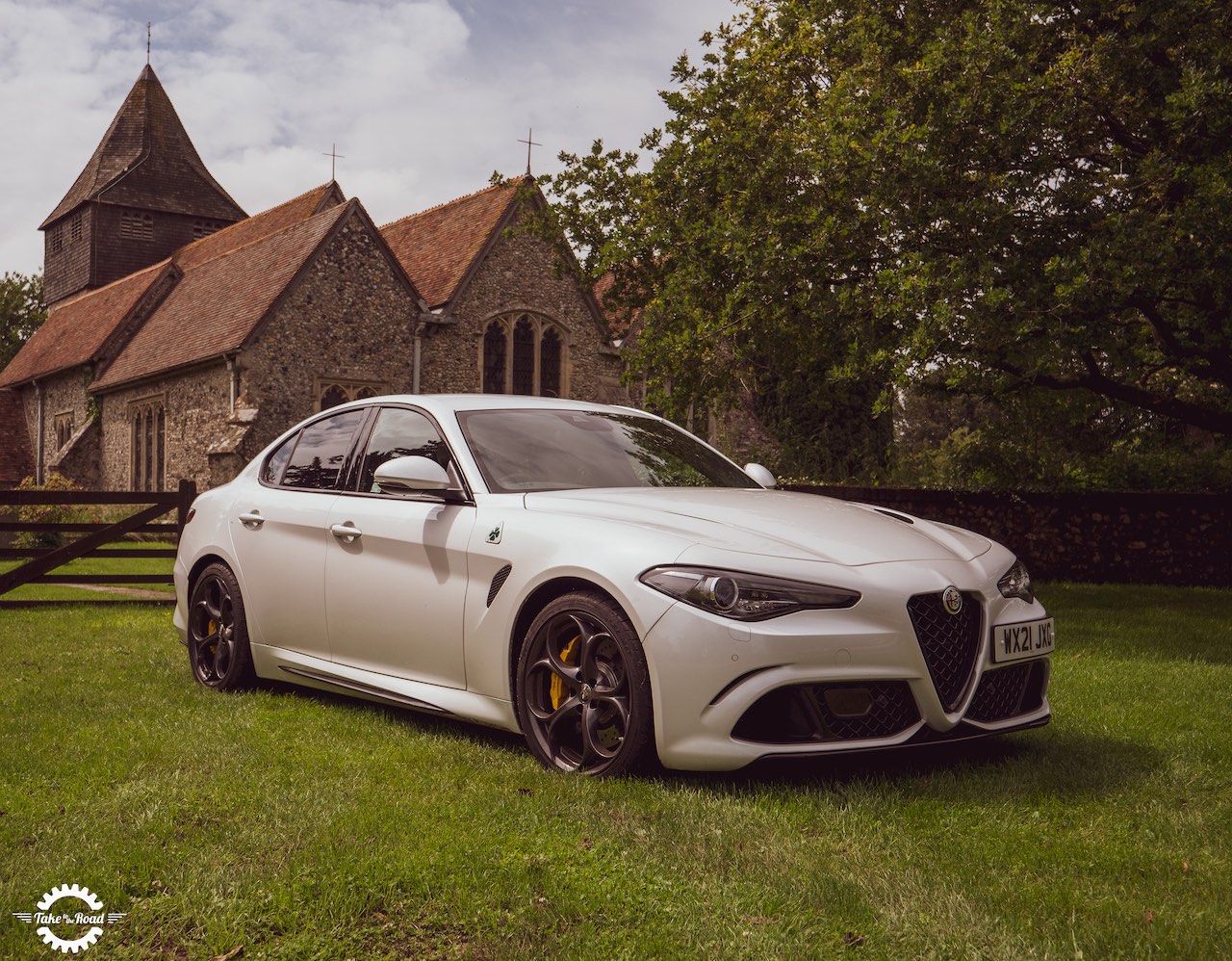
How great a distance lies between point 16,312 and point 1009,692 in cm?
7759

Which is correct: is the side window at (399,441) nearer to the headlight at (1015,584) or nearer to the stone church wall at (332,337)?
the headlight at (1015,584)

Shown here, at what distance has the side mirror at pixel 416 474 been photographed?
548 centimetres

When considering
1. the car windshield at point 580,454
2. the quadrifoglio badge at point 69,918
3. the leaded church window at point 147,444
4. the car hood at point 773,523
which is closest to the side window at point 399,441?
the car windshield at point 580,454

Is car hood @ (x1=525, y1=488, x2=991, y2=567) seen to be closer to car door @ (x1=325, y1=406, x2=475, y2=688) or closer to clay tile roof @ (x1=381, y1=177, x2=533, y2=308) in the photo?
car door @ (x1=325, y1=406, x2=475, y2=688)

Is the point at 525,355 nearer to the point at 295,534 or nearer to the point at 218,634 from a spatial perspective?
the point at 218,634

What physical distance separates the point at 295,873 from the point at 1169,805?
3213mm

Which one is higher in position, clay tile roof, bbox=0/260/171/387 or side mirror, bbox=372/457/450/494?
clay tile roof, bbox=0/260/171/387

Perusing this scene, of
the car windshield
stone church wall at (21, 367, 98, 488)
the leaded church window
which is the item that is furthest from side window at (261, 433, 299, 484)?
stone church wall at (21, 367, 98, 488)

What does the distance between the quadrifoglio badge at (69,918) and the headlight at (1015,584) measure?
358cm

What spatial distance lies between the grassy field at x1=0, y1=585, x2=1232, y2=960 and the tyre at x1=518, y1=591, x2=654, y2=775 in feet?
0.48

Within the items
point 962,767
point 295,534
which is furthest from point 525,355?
point 962,767

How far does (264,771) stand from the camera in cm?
502

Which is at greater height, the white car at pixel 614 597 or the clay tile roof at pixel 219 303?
the clay tile roof at pixel 219 303

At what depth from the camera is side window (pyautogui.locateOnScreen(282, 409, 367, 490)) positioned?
6734 mm
